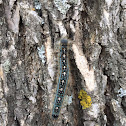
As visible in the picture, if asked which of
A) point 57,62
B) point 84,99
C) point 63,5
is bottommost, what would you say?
point 84,99

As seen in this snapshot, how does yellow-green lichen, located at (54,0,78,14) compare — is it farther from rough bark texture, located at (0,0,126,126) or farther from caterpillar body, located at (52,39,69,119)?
caterpillar body, located at (52,39,69,119)

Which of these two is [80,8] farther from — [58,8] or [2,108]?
[2,108]

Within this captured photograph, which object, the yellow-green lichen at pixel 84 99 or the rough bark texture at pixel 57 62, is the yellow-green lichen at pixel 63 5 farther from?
the yellow-green lichen at pixel 84 99

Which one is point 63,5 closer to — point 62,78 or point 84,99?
point 62,78

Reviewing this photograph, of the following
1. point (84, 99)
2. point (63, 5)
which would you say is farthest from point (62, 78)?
point (63, 5)

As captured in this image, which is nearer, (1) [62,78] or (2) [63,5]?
(2) [63,5]

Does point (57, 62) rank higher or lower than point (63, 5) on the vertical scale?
lower

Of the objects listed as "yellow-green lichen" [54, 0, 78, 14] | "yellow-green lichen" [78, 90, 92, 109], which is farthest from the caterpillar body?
"yellow-green lichen" [54, 0, 78, 14]
